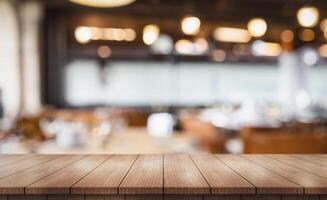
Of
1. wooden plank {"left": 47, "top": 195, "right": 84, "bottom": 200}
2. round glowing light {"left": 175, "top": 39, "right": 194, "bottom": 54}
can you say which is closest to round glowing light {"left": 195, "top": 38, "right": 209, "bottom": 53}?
round glowing light {"left": 175, "top": 39, "right": 194, "bottom": 54}

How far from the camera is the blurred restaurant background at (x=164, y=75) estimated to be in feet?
13.7

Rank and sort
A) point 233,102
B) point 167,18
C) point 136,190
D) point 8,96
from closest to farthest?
point 136,190 < point 8,96 < point 167,18 < point 233,102

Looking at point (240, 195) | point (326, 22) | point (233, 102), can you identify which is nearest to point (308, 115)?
point (233, 102)

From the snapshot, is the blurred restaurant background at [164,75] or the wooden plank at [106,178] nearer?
the wooden plank at [106,178]

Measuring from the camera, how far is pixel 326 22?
7887mm

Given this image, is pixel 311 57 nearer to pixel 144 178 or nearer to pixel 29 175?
pixel 144 178

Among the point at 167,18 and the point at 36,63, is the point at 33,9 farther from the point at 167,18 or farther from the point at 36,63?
the point at 167,18

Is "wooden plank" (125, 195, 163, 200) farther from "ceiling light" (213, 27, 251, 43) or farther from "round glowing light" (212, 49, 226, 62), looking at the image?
"round glowing light" (212, 49, 226, 62)

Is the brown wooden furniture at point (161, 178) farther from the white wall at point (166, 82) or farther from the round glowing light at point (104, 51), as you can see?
the round glowing light at point (104, 51)

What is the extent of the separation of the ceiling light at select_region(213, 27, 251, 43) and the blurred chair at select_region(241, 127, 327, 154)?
670cm

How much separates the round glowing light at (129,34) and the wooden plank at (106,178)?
29.3 feet

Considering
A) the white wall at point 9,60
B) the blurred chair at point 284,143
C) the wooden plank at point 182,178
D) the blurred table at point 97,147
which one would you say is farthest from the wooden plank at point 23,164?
the white wall at point 9,60

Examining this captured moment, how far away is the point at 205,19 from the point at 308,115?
178 inches

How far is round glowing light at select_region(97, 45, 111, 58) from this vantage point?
35.7ft
